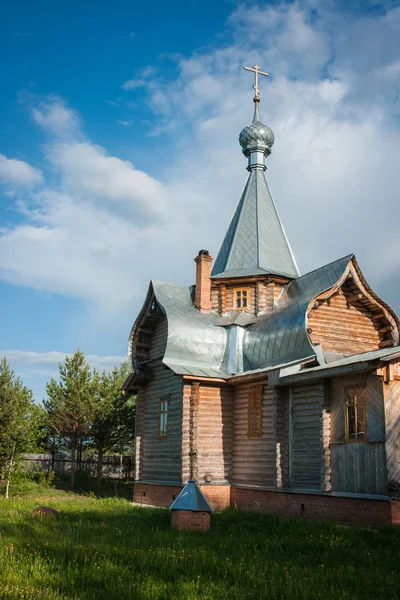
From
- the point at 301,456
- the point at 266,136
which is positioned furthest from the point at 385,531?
the point at 266,136

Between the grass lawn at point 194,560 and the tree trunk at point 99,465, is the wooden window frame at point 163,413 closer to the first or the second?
the grass lawn at point 194,560

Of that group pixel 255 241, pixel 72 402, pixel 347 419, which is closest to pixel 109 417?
pixel 72 402

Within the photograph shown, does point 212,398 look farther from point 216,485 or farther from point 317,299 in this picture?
point 317,299

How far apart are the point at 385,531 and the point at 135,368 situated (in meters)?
10.6

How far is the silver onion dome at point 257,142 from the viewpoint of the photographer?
77.7 ft

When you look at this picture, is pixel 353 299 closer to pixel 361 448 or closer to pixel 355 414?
pixel 355 414

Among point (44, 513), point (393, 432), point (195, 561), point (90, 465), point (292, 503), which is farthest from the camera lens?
point (90, 465)

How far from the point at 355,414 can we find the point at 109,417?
14.2 metres

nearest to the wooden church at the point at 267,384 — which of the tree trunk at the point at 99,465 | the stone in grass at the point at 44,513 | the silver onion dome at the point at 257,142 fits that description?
the silver onion dome at the point at 257,142

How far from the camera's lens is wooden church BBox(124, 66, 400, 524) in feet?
41.9

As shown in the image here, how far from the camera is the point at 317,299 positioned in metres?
16.4

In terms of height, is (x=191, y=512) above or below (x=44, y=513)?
above

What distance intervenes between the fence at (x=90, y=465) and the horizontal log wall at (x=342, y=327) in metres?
15.4

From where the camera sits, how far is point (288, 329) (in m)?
16.4
